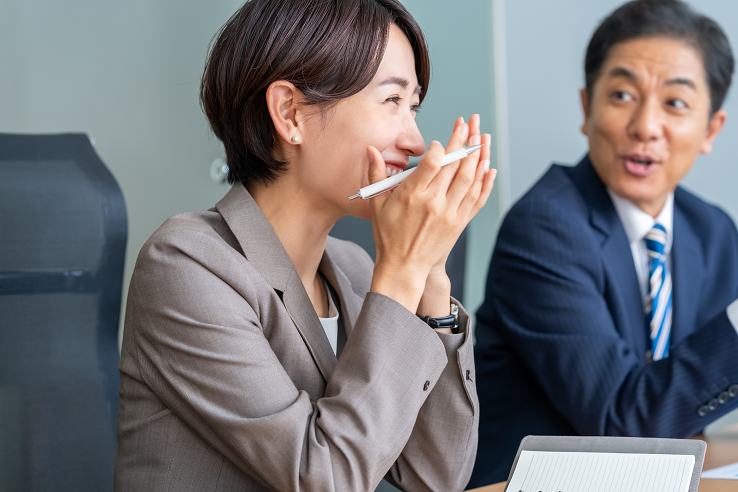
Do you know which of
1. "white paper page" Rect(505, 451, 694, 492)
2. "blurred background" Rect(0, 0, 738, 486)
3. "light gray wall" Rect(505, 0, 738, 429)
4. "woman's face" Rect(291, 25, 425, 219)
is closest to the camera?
"white paper page" Rect(505, 451, 694, 492)

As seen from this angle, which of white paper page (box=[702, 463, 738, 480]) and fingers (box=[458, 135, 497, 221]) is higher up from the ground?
fingers (box=[458, 135, 497, 221])

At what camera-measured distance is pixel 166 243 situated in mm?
856

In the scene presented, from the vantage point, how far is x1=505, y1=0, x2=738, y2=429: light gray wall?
242cm

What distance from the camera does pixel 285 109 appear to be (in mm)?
983

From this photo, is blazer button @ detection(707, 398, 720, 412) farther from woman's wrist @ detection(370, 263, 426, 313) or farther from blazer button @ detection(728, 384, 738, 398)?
woman's wrist @ detection(370, 263, 426, 313)

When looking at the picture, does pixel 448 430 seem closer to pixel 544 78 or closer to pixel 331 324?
pixel 331 324

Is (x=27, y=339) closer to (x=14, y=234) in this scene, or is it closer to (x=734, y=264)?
(x=14, y=234)

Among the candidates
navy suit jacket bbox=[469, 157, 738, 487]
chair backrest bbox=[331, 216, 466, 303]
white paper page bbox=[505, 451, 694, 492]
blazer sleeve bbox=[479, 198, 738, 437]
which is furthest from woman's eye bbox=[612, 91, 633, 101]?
white paper page bbox=[505, 451, 694, 492]

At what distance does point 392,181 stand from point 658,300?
2.52ft

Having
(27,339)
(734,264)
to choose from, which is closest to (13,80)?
(27,339)

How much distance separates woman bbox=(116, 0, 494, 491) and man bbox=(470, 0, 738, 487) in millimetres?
341

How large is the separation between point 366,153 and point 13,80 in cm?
84

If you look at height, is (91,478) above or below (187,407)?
below

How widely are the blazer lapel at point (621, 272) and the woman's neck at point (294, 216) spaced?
64 cm
